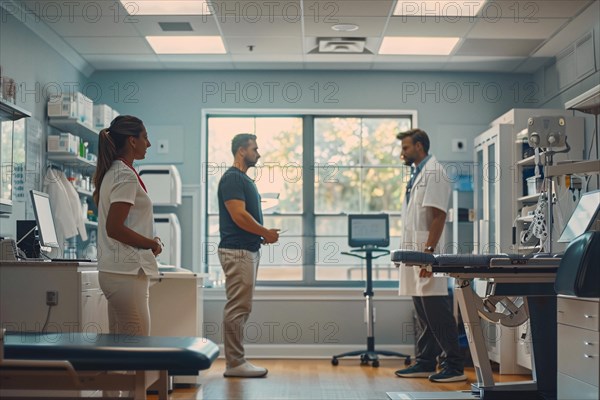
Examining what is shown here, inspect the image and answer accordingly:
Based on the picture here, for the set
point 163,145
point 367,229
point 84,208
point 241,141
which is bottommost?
point 367,229

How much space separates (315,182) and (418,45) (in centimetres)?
157

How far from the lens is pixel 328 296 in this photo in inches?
277

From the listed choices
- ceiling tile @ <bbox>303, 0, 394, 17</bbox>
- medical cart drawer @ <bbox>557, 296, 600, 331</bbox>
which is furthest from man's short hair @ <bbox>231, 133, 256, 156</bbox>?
medical cart drawer @ <bbox>557, 296, 600, 331</bbox>

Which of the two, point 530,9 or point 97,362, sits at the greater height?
point 530,9

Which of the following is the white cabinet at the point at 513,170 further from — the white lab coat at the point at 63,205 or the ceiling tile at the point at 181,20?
the white lab coat at the point at 63,205

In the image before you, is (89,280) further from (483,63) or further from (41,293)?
(483,63)

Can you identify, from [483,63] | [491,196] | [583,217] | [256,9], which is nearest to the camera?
[583,217]

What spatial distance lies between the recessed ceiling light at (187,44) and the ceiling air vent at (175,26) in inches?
7.7

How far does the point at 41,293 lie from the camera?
12.6 feet

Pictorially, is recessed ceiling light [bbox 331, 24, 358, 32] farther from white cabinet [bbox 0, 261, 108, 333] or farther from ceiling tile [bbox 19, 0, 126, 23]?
white cabinet [bbox 0, 261, 108, 333]

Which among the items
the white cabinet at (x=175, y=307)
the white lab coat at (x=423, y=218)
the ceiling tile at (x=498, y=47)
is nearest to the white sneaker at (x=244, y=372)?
the white cabinet at (x=175, y=307)

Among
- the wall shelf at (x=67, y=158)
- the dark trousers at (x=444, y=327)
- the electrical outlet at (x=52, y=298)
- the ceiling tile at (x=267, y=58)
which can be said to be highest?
the ceiling tile at (x=267, y=58)

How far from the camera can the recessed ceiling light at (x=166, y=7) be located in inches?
212

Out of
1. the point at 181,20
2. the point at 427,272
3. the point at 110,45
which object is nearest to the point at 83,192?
the point at 110,45
